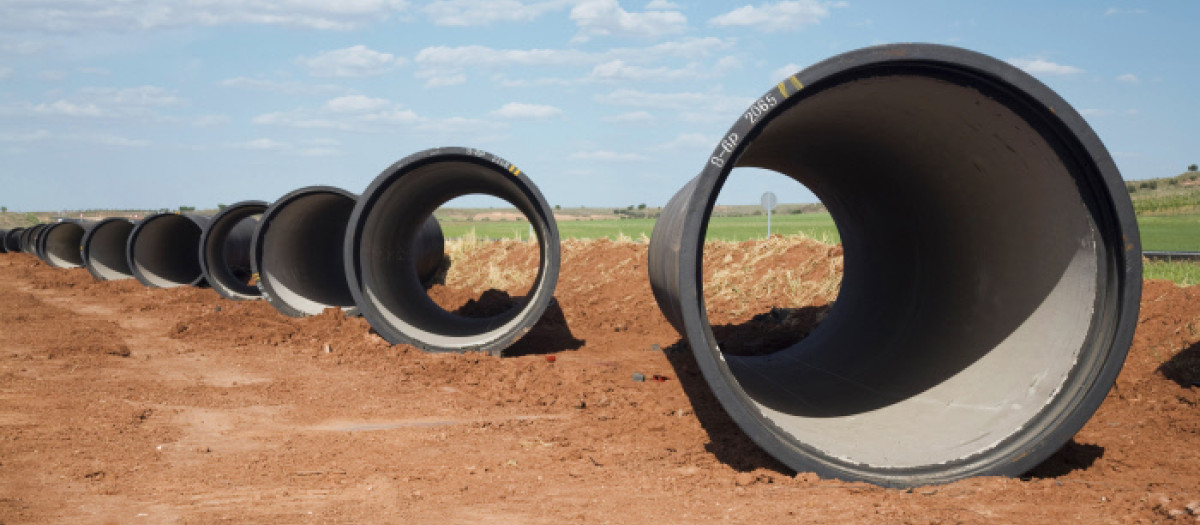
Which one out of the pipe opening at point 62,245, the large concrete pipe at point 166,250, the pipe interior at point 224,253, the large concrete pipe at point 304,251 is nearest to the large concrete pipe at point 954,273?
the large concrete pipe at point 304,251

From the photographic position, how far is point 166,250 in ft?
71.0

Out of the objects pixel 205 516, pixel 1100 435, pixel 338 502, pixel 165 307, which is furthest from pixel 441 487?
pixel 165 307

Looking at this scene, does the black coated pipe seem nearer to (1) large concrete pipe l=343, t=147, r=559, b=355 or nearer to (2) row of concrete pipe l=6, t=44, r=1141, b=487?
(1) large concrete pipe l=343, t=147, r=559, b=355

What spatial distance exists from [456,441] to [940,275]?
3935 mm

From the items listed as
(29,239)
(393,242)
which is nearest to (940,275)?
(393,242)

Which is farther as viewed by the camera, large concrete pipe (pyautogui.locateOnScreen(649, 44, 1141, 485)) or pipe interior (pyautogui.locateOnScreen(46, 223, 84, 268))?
pipe interior (pyautogui.locateOnScreen(46, 223, 84, 268))

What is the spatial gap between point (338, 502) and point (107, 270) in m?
21.3

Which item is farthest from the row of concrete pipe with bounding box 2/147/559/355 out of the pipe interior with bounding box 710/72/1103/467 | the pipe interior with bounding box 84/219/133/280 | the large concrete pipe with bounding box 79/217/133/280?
the pipe interior with bounding box 710/72/1103/467

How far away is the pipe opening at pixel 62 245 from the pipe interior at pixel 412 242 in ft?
67.4

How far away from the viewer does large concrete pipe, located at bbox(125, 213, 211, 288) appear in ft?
63.9

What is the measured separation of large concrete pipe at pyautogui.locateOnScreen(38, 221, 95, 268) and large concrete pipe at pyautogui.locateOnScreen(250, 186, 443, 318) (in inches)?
674

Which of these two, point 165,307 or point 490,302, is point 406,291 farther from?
point 165,307

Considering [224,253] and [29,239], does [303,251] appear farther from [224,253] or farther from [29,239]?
[29,239]

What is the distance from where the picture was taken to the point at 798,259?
14922mm
